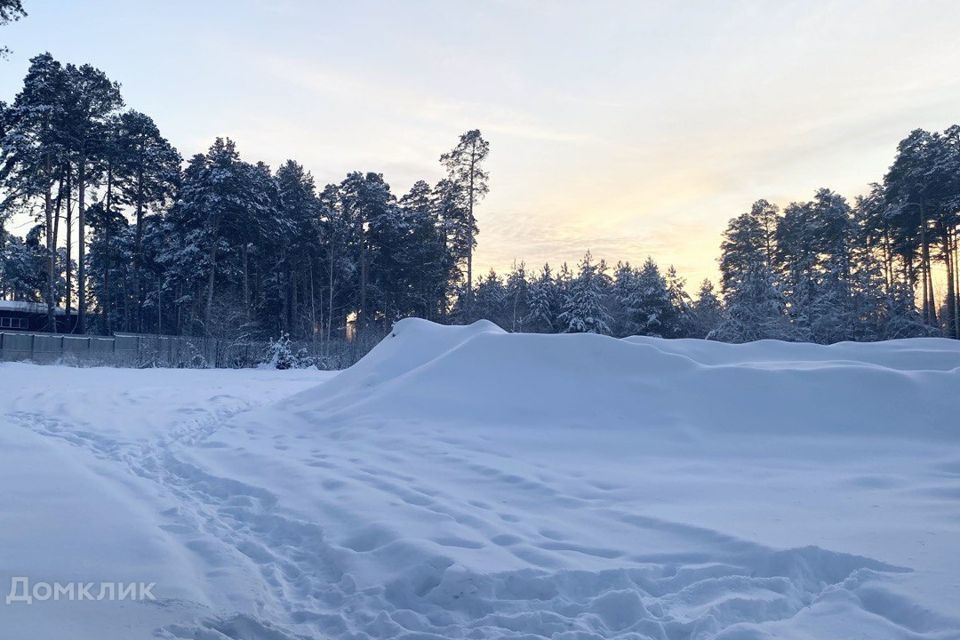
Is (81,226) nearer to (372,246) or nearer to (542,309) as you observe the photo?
(372,246)

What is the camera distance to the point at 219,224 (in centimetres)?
3453

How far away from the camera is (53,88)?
2997 centimetres

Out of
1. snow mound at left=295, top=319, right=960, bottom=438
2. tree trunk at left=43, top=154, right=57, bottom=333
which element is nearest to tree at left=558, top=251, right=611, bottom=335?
snow mound at left=295, top=319, right=960, bottom=438

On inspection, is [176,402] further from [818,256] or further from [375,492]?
[818,256]

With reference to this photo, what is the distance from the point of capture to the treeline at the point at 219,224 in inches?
1204

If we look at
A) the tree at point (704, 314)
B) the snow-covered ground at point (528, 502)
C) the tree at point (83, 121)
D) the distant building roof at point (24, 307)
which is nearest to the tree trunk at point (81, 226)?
the tree at point (83, 121)

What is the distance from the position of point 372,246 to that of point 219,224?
37.3 feet

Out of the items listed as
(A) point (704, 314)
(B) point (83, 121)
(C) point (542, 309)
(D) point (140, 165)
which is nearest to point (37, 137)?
(B) point (83, 121)

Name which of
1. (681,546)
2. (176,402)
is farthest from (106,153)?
(681,546)

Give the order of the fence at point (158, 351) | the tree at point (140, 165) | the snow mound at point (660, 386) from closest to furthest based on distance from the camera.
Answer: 1. the snow mound at point (660, 386)
2. the fence at point (158, 351)
3. the tree at point (140, 165)

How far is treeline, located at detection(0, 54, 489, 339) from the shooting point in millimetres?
30594

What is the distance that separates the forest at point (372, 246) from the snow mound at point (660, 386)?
2165 cm

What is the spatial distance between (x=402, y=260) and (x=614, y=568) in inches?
1539

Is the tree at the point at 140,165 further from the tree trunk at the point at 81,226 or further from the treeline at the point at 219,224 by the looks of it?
the tree trunk at the point at 81,226
